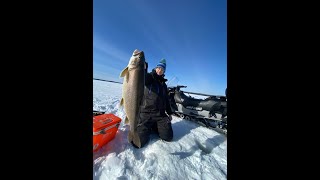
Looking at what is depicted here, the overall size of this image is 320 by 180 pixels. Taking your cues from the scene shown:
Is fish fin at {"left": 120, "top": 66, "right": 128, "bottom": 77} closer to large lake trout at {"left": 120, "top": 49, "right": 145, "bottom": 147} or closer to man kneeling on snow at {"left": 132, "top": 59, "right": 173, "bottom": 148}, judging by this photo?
large lake trout at {"left": 120, "top": 49, "right": 145, "bottom": 147}

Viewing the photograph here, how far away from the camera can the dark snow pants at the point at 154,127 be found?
3354 millimetres

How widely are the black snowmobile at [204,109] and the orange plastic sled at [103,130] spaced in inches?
101

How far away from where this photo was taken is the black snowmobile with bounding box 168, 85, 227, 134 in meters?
4.40

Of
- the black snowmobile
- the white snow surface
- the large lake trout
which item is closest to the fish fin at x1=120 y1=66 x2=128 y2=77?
the large lake trout

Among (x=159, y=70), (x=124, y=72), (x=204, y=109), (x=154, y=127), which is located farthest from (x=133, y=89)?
(x=204, y=109)

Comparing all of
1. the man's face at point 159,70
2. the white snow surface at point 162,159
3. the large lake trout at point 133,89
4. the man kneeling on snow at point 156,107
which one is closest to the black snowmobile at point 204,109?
the white snow surface at point 162,159

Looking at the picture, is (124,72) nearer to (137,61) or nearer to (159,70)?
(137,61)

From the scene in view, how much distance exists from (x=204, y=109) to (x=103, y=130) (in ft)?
11.0

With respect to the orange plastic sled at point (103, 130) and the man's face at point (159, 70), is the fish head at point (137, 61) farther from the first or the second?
the man's face at point (159, 70)

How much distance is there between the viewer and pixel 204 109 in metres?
4.79

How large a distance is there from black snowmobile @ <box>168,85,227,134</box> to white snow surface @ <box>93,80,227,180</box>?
894 millimetres
